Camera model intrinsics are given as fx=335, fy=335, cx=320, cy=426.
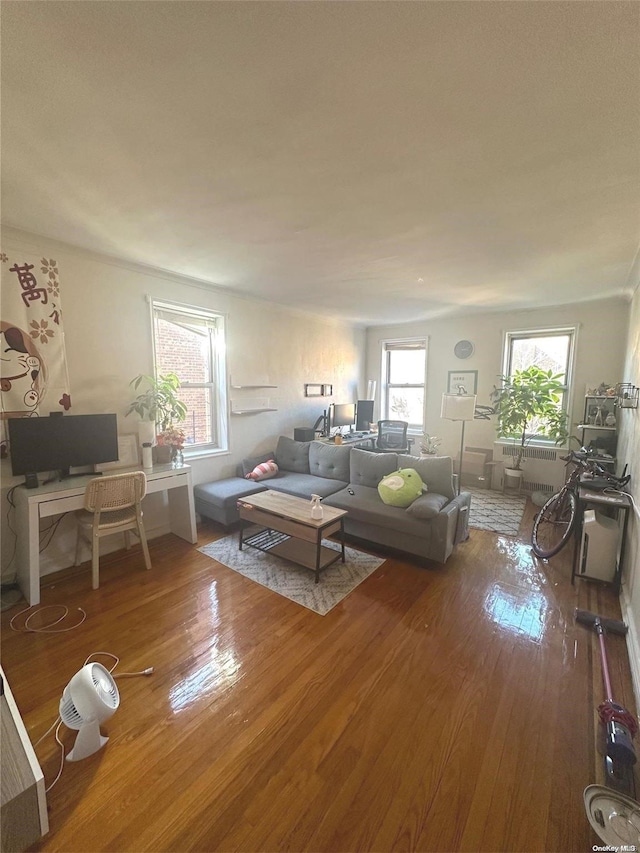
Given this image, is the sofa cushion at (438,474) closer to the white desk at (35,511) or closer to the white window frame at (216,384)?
the white window frame at (216,384)

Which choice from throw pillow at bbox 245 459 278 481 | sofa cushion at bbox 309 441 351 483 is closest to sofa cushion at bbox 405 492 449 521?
sofa cushion at bbox 309 441 351 483

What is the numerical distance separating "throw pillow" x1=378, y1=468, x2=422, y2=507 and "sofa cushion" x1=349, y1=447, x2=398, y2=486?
34 cm

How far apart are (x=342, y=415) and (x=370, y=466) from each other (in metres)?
1.85

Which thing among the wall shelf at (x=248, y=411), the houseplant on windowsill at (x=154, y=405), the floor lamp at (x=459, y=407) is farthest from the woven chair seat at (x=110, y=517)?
the floor lamp at (x=459, y=407)

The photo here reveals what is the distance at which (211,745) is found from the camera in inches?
57.3

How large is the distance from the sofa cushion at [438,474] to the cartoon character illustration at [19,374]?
Result: 3.35 m

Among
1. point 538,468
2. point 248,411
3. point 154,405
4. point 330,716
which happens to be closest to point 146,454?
point 154,405

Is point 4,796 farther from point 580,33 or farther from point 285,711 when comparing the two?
point 580,33

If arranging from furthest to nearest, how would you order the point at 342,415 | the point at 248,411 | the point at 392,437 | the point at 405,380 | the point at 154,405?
the point at 405,380 → the point at 342,415 → the point at 392,437 → the point at 248,411 → the point at 154,405

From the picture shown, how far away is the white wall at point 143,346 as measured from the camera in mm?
2826

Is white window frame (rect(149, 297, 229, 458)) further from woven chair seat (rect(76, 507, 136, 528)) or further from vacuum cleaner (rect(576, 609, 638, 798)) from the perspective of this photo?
vacuum cleaner (rect(576, 609, 638, 798))

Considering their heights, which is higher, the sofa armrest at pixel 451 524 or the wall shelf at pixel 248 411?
the wall shelf at pixel 248 411

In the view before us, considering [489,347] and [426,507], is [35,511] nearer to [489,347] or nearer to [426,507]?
[426,507]

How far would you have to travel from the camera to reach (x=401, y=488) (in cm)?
310
